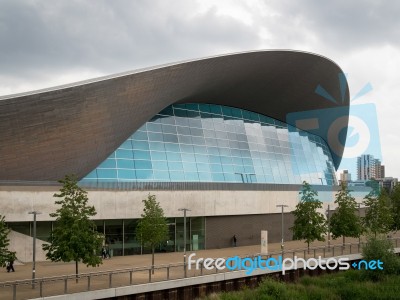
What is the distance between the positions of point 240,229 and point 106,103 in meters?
15.5

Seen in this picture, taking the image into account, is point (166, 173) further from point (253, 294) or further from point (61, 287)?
point (61, 287)

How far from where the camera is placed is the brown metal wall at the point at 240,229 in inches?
1506

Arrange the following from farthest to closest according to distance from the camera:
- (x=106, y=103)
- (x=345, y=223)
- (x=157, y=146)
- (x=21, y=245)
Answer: (x=157, y=146) < (x=345, y=223) < (x=106, y=103) < (x=21, y=245)

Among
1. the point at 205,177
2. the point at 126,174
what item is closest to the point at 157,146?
the point at 126,174

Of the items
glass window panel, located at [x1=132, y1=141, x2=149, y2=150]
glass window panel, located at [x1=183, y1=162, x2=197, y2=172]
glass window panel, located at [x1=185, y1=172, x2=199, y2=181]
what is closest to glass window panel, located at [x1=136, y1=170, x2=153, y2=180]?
glass window panel, located at [x1=132, y1=141, x2=149, y2=150]

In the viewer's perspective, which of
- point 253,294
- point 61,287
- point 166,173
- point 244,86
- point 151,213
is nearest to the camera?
point 61,287

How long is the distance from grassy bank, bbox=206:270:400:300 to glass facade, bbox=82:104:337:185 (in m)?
13.6

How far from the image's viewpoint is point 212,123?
1725 inches

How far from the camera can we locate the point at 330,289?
27.1 meters

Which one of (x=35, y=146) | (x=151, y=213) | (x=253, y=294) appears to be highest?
(x=35, y=146)

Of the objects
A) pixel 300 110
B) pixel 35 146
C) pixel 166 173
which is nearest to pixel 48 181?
pixel 35 146

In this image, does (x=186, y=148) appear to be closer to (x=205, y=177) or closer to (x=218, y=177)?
(x=205, y=177)

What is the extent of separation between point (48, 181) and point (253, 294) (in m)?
13.5

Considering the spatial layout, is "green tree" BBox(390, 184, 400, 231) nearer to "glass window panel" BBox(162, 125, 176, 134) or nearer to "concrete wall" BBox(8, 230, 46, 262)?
"glass window panel" BBox(162, 125, 176, 134)
